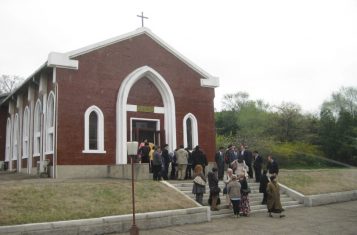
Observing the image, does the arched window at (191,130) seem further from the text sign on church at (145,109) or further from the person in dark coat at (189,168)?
the person in dark coat at (189,168)

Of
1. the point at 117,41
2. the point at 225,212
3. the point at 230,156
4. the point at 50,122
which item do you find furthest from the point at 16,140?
the point at 225,212

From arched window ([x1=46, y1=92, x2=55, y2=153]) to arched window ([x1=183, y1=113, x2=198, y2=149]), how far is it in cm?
732

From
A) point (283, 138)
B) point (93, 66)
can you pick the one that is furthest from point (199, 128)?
point (283, 138)

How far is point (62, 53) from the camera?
19891mm

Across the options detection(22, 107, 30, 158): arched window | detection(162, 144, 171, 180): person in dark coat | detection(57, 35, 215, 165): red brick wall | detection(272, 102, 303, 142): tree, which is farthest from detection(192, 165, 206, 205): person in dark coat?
detection(272, 102, 303, 142): tree

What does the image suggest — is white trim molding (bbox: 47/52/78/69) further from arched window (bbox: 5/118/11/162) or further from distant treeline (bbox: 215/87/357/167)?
distant treeline (bbox: 215/87/357/167)

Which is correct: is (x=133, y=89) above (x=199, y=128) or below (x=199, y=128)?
above

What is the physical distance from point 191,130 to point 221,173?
18.5 ft

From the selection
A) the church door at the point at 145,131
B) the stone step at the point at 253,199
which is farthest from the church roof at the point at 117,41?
the stone step at the point at 253,199

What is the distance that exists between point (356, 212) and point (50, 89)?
15.5m

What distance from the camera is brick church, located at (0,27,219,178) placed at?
1972 cm

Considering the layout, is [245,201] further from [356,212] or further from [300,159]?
[300,159]

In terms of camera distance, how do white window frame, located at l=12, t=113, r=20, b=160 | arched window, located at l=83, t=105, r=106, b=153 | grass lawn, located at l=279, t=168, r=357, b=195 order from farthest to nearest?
1. white window frame, located at l=12, t=113, r=20, b=160
2. arched window, located at l=83, t=105, r=106, b=153
3. grass lawn, located at l=279, t=168, r=357, b=195

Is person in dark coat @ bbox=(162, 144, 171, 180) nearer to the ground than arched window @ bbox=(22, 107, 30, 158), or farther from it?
nearer to the ground
